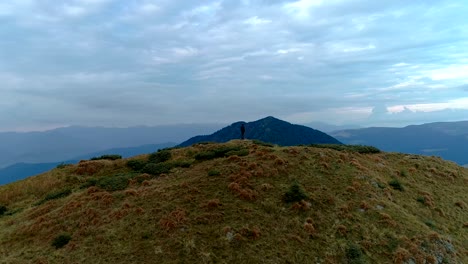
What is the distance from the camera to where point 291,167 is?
29.1 metres

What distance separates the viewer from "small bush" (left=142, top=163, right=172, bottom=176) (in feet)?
106

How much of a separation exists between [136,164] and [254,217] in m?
19.9

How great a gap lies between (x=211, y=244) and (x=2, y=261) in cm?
1291

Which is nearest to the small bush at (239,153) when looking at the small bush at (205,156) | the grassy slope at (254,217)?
the grassy slope at (254,217)

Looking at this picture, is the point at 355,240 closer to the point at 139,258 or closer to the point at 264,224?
the point at 264,224

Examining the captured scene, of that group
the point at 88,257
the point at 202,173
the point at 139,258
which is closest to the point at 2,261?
the point at 88,257

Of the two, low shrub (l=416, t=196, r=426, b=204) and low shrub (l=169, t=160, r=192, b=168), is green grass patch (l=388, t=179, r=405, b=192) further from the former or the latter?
low shrub (l=169, t=160, r=192, b=168)

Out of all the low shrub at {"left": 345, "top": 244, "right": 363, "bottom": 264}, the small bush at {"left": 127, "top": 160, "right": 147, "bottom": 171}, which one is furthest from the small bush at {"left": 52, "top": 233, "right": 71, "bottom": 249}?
the low shrub at {"left": 345, "top": 244, "right": 363, "bottom": 264}

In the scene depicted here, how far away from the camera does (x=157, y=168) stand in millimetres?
33094

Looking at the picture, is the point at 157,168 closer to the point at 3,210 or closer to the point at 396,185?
the point at 3,210

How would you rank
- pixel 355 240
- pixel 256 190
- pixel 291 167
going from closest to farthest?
pixel 355 240, pixel 256 190, pixel 291 167

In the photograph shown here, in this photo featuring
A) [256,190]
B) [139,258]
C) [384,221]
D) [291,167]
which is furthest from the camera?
[291,167]

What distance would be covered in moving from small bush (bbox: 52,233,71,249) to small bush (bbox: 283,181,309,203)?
15387 millimetres

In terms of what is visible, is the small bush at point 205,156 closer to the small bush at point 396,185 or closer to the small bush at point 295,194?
the small bush at point 295,194
